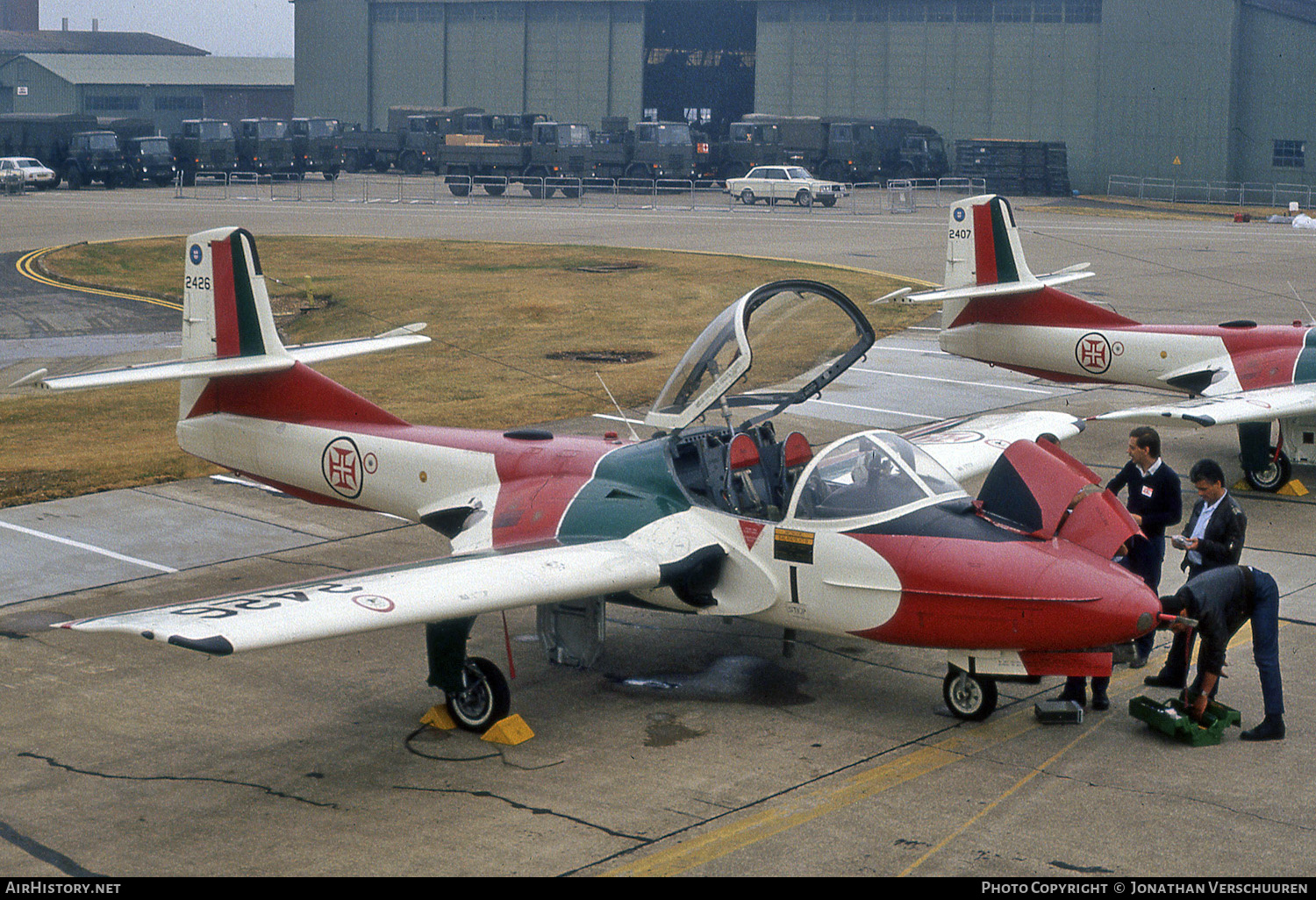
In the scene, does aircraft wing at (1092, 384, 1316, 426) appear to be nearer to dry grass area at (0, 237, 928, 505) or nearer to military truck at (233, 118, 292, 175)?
dry grass area at (0, 237, 928, 505)

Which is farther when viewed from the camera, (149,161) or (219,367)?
(149,161)

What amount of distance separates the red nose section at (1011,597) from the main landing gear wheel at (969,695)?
1.20 ft

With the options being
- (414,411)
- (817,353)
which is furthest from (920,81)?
(817,353)

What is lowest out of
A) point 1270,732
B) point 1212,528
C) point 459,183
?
point 1270,732

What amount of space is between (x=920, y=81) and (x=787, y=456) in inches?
2633

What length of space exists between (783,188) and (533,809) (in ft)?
171

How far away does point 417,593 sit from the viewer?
8578 mm

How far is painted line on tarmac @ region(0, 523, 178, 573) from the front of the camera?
12.9 metres

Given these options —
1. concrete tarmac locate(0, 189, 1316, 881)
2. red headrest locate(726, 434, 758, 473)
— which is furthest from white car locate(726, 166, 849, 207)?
red headrest locate(726, 434, 758, 473)

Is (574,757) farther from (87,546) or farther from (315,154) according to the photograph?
(315,154)

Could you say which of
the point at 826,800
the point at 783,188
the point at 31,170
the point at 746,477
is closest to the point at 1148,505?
the point at 746,477

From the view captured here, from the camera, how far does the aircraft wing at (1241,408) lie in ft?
46.4

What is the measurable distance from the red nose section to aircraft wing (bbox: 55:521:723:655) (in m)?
1.49

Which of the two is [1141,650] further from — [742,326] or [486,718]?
[486,718]
